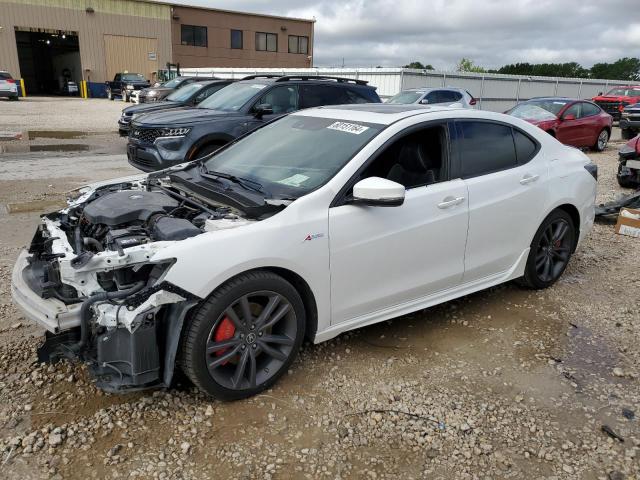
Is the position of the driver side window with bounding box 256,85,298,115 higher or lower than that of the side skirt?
higher

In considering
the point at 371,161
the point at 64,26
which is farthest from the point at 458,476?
the point at 64,26

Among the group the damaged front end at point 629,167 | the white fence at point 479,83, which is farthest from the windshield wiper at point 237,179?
the white fence at point 479,83

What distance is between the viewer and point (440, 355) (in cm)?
371

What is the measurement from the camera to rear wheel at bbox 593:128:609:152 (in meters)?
15.2

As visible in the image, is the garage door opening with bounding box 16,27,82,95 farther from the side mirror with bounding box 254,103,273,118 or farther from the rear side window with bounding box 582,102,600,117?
the side mirror with bounding box 254,103,273,118

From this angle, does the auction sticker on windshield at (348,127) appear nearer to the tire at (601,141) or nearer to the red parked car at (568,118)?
the red parked car at (568,118)

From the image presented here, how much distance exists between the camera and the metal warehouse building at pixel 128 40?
124 feet

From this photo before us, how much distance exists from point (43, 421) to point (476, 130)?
3483 mm

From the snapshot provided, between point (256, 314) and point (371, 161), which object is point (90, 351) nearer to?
point (256, 314)

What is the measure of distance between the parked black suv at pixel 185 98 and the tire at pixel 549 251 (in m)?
8.70

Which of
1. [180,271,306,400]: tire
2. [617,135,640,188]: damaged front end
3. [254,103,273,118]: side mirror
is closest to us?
[180,271,306,400]: tire

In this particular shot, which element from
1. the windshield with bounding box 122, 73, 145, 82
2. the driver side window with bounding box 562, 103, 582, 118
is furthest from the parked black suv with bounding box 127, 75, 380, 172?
the windshield with bounding box 122, 73, 145, 82

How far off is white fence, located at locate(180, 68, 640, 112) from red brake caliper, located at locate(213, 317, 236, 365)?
64.2 ft

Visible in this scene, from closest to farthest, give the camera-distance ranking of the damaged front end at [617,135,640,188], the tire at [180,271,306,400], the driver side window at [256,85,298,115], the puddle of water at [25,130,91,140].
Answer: the tire at [180,271,306,400] → the driver side window at [256,85,298,115] → the damaged front end at [617,135,640,188] → the puddle of water at [25,130,91,140]
